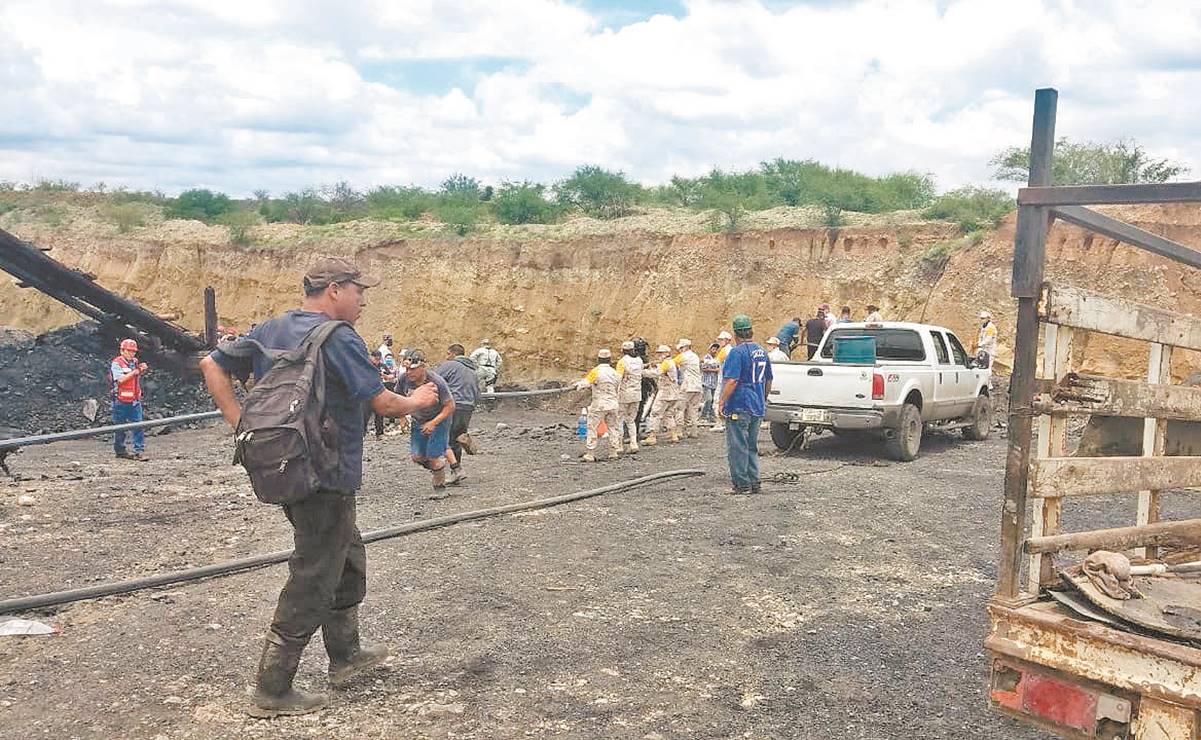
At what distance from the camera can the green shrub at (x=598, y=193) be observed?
30.6m

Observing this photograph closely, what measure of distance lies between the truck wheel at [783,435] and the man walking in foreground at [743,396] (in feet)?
11.1

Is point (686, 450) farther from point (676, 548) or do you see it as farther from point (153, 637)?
point (153, 637)

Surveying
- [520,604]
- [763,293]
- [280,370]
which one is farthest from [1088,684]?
[763,293]

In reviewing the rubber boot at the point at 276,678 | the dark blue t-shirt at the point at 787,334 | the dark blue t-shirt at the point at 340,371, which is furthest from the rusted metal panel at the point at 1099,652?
the dark blue t-shirt at the point at 787,334

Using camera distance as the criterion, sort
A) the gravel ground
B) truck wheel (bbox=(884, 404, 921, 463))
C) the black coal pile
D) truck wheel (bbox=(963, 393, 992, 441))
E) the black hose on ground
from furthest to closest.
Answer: the black coal pile < truck wheel (bbox=(963, 393, 992, 441)) < truck wheel (bbox=(884, 404, 921, 463)) < the black hose on ground < the gravel ground

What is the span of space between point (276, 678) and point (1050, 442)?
11.4ft

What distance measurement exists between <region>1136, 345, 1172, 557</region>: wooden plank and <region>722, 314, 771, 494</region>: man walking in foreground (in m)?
5.96

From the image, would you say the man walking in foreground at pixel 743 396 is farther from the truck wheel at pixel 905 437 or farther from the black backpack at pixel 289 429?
the black backpack at pixel 289 429

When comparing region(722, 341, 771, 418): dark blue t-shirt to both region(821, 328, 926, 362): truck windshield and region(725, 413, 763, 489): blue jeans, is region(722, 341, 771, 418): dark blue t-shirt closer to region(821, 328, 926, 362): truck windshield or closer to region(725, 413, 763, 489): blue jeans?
region(725, 413, 763, 489): blue jeans

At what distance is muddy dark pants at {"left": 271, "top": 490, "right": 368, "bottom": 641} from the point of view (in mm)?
4297

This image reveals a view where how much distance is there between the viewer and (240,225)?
3400 centimetres

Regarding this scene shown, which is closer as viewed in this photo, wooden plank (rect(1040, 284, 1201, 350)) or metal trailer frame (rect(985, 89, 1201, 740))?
metal trailer frame (rect(985, 89, 1201, 740))

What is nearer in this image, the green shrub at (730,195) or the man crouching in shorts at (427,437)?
the man crouching in shorts at (427,437)

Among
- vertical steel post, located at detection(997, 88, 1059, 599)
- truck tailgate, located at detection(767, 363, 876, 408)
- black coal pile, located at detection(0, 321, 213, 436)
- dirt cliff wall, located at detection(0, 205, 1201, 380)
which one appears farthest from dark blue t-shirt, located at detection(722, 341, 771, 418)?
black coal pile, located at detection(0, 321, 213, 436)
